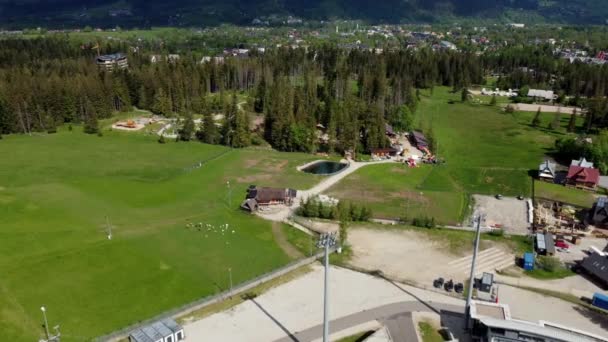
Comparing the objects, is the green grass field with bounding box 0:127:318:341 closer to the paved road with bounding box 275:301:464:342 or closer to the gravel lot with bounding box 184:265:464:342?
the gravel lot with bounding box 184:265:464:342

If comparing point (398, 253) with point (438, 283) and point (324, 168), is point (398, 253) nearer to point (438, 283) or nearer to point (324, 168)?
point (438, 283)

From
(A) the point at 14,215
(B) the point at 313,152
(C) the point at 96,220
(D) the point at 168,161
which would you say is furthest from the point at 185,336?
(B) the point at 313,152

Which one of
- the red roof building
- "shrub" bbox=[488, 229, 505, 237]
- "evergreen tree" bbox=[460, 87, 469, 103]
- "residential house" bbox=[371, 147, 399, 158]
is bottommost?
"shrub" bbox=[488, 229, 505, 237]

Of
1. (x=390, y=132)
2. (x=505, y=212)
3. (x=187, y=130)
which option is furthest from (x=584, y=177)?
(x=187, y=130)

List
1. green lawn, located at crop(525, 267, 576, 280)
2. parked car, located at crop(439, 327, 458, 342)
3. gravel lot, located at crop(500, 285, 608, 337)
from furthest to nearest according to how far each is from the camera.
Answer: green lawn, located at crop(525, 267, 576, 280) → gravel lot, located at crop(500, 285, 608, 337) → parked car, located at crop(439, 327, 458, 342)

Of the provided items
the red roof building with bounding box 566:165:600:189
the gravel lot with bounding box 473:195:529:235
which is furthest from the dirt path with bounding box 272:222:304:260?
the red roof building with bounding box 566:165:600:189

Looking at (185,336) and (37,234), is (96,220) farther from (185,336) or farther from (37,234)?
(185,336)

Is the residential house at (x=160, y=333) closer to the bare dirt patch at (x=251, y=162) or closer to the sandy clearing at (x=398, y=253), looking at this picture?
the sandy clearing at (x=398, y=253)
